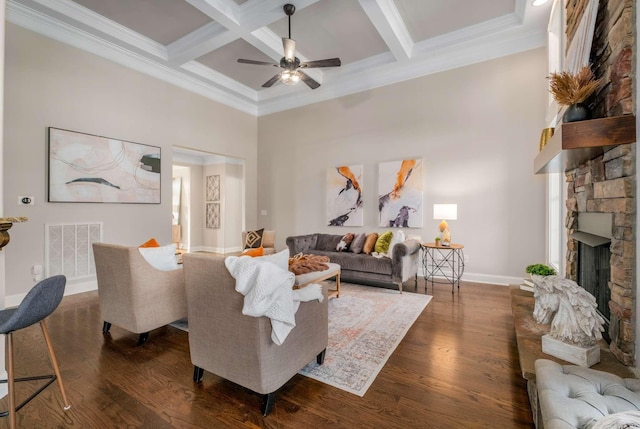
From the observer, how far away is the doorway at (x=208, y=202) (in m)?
7.75

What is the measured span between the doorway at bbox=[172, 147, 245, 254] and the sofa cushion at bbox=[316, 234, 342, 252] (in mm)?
3078

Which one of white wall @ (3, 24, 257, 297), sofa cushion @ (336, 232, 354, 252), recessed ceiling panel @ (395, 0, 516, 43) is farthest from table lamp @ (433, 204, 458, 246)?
white wall @ (3, 24, 257, 297)

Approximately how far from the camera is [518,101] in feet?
13.7

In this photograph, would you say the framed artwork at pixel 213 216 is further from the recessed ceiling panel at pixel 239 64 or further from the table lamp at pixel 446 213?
the table lamp at pixel 446 213

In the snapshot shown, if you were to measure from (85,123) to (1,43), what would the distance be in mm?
2647

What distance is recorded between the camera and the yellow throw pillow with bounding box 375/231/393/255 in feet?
14.5

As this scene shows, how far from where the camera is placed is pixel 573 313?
1587 mm

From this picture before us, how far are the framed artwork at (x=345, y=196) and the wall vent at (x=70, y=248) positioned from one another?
388 centimetres

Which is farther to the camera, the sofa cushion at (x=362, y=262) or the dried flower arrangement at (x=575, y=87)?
the sofa cushion at (x=362, y=262)

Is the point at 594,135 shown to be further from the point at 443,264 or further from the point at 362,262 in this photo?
the point at 443,264

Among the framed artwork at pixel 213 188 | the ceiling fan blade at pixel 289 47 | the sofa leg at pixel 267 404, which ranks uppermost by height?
the ceiling fan blade at pixel 289 47

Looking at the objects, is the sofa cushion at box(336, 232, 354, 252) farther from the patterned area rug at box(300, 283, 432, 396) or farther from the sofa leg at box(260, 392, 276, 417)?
the sofa leg at box(260, 392, 276, 417)

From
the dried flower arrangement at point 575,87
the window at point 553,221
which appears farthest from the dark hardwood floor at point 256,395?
the dried flower arrangement at point 575,87

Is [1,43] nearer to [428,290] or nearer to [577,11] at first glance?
[577,11]
